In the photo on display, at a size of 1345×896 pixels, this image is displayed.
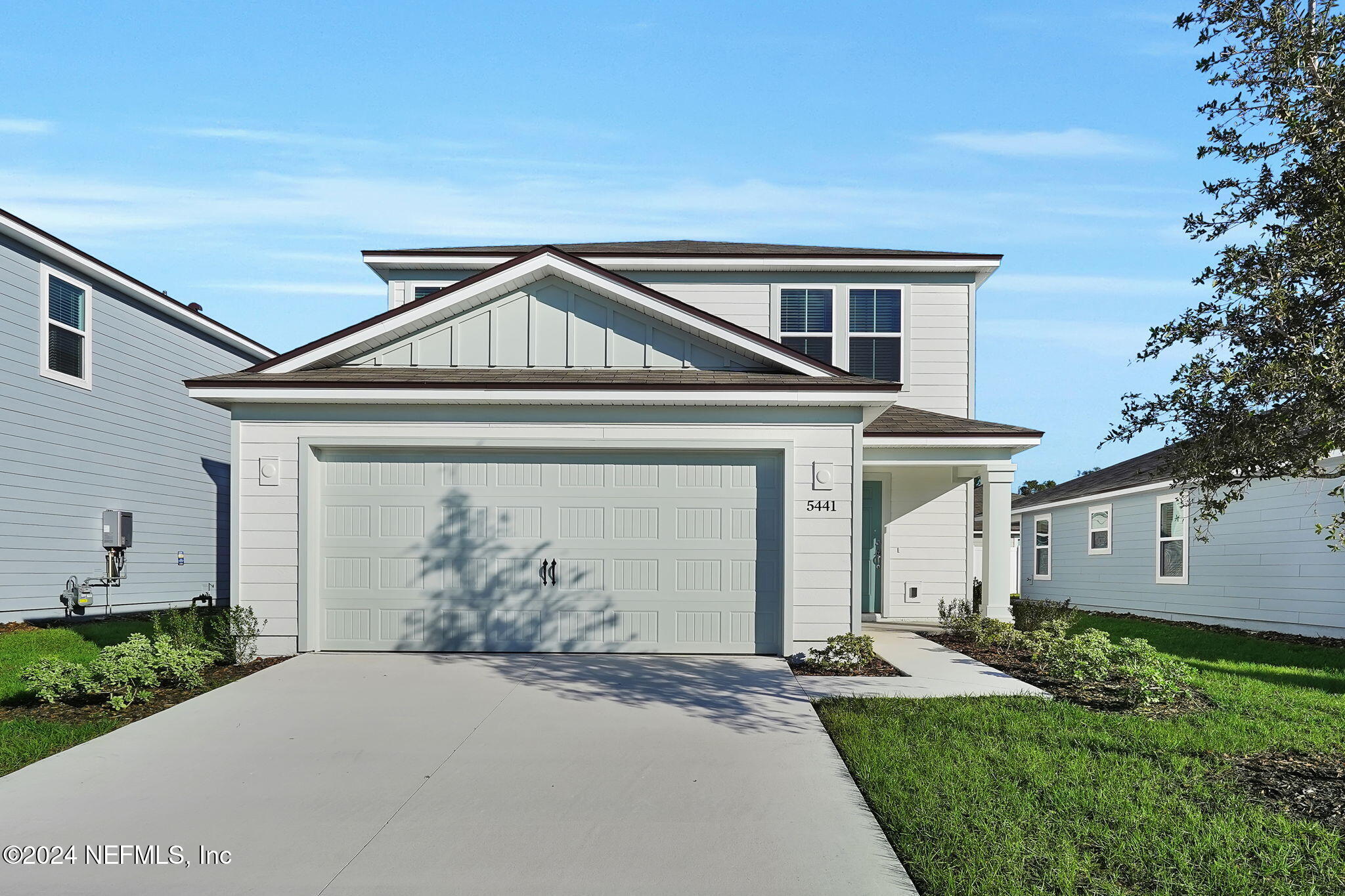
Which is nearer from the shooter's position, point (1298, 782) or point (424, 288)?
point (1298, 782)

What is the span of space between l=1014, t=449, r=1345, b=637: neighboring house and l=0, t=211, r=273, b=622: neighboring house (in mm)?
15385

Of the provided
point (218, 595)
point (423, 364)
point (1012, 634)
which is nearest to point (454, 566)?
point (423, 364)

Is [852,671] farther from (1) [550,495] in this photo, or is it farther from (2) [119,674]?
(2) [119,674]

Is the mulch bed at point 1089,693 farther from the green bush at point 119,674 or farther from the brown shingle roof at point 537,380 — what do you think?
the green bush at point 119,674

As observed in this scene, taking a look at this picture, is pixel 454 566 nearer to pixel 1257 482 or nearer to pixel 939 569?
pixel 939 569

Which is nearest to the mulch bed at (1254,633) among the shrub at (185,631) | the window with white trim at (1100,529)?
the window with white trim at (1100,529)

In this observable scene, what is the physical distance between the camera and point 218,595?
19.5m

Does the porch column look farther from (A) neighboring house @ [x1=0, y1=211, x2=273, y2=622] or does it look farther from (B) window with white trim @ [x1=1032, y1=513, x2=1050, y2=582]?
(A) neighboring house @ [x1=0, y1=211, x2=273, y2=622]

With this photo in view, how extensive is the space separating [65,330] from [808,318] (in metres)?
12.0

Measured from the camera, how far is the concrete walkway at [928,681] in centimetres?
927

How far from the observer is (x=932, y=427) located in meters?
14.3

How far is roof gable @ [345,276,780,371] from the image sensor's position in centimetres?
1203

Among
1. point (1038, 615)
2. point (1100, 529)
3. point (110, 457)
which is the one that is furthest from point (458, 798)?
point (1100, 529)

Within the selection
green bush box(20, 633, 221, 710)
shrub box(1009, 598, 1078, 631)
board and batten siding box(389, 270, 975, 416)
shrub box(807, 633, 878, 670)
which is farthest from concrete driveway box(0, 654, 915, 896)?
board and batten siding box(389, 270, 975, 416)
